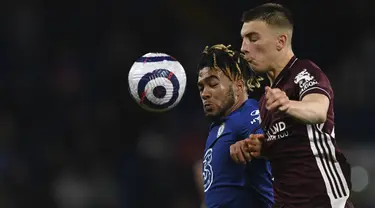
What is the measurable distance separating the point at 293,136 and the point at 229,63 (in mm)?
806

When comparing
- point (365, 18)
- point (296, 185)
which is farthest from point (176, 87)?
point (365, 18)

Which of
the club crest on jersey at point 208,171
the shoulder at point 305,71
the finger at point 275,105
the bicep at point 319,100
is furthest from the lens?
the club crest on jersey at point 208,171

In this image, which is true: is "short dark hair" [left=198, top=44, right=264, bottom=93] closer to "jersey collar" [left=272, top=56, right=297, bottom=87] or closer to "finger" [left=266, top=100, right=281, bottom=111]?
"jersey collar" [left=272, top=56, right=297, bottom=87]

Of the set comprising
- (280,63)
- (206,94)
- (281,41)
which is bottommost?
(206,94)

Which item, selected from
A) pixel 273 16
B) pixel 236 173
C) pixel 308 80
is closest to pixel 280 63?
pixel 273 16

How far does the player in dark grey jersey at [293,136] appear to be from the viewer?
3.73 m

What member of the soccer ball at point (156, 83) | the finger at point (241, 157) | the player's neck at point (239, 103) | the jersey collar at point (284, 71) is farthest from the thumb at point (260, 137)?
the soccer ball at point (156, 83)

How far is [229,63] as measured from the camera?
14.6ft

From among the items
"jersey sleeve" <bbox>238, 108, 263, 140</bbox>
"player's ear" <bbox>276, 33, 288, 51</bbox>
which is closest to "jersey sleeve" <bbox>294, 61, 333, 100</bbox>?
"player's ear" <bbox>276, 33, 288, 51</bbox>

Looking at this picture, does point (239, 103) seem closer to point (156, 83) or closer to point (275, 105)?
point (156, 83)

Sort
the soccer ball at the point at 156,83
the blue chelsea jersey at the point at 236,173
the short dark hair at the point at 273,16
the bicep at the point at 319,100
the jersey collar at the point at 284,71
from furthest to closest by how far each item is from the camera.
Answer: the soccer ball at the point at 156,83 → the blue chelsea jersey at the point at 236,173 → the short dark hair at the point at 273,16 → the jersey collar at the point at 284,71 → the bicep at the point at 319,100

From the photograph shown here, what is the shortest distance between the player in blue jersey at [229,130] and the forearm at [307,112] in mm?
881

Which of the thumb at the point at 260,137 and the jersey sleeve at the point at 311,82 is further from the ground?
the jersey sleeve at the point at 311,82

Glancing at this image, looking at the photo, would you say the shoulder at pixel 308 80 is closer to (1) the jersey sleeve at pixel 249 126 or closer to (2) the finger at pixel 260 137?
(2) the finger at pixel 260 137
